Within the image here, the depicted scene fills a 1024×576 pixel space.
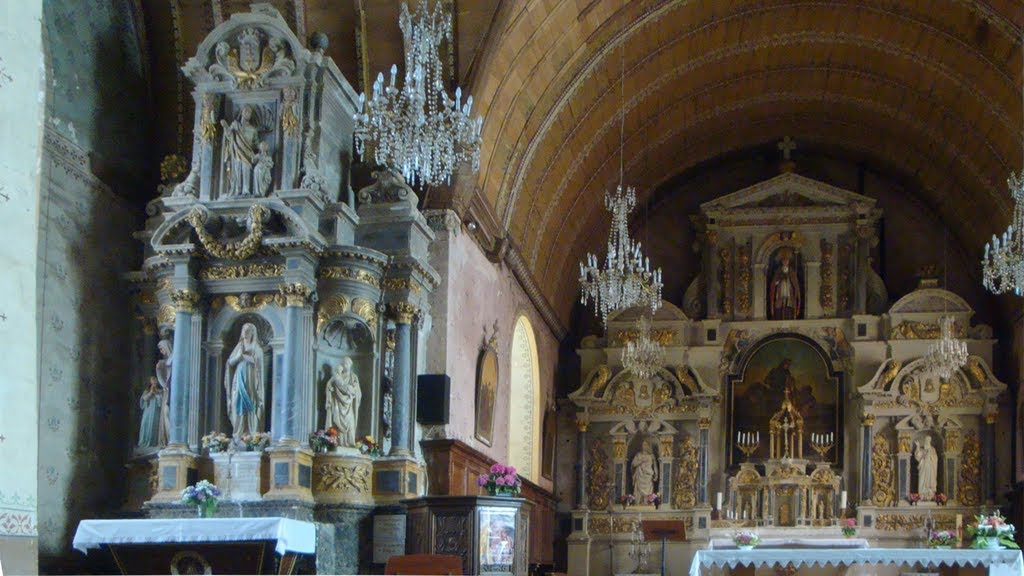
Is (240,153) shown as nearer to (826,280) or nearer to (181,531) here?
(181,531)

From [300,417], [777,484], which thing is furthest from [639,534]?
[300,417]

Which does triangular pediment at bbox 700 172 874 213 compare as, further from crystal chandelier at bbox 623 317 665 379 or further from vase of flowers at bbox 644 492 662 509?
vase of flowers at bbox 644 492 662 509

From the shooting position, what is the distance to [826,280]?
92.2 feet

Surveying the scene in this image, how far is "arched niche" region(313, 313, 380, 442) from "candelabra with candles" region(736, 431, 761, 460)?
11838 mm

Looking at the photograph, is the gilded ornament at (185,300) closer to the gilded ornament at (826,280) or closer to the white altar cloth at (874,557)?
the white altar cloth at (874,557)

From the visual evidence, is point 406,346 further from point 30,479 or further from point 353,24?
point 30,479

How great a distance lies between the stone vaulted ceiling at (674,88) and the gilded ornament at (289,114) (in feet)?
6.71

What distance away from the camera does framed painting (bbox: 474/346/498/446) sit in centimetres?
2105

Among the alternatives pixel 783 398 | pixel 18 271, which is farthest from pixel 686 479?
pixel 18 271

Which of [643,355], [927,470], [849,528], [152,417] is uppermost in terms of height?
[643,355]

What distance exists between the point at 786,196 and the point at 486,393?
981 centimetres

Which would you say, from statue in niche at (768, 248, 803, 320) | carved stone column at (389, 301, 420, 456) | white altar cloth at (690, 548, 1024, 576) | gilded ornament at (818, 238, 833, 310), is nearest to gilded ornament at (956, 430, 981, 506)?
gilded ornament at (818, 238, 833, 310)

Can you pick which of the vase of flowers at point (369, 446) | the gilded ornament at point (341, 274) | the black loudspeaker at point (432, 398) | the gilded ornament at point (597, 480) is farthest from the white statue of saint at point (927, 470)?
the gilded ornament at point (341, 274)

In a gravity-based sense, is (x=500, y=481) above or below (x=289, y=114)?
below
